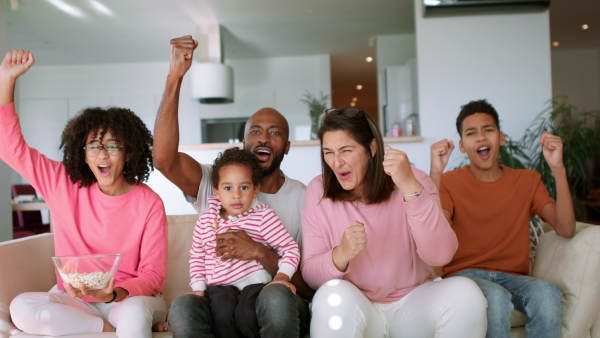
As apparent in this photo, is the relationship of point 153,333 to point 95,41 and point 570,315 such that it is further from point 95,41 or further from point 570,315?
point 95,41

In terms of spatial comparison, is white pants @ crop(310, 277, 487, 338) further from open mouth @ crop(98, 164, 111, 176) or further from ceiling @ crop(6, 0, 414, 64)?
ceiling @ crop(6, 0, 414, 64)

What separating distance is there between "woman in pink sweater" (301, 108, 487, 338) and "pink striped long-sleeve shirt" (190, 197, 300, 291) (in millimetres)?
84

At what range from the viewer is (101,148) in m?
1.82

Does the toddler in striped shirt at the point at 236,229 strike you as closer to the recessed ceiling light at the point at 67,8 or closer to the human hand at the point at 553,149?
the human hand at the point at 553,149

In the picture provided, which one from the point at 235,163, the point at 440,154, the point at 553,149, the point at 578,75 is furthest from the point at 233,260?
the point at 578,75

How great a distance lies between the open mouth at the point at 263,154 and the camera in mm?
2154

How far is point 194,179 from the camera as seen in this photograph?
198 centimetres

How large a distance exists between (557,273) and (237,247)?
1.11m

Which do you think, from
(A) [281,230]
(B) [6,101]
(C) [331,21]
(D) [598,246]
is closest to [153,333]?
(A) [281,230]

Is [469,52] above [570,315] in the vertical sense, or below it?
above

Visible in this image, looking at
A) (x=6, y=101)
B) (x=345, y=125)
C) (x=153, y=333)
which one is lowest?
(x=153, y=333)

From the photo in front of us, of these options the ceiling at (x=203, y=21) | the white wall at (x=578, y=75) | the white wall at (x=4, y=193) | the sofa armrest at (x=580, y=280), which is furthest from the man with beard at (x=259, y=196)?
the white wall at (x=578, y=75)

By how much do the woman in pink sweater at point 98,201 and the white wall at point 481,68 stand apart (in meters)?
3.37

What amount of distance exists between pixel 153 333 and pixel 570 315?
53.4 inches
